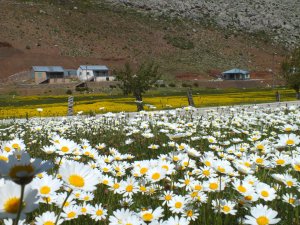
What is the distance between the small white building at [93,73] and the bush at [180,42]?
2467 cm

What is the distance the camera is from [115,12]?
355ft

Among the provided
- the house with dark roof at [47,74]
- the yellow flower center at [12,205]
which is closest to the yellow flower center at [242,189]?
the yellow flower center at [12,205]

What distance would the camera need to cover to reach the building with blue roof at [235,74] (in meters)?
82.4

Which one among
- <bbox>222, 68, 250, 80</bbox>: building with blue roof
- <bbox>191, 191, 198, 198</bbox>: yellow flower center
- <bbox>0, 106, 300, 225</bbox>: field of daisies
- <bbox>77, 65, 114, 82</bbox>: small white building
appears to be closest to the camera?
<bbox>0, 106, 300, 225</bbox>: field of daisies

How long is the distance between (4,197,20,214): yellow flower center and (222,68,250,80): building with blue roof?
271ft

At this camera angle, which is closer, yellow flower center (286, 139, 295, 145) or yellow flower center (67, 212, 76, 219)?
yellow flower center (67, 212, 76, 219)

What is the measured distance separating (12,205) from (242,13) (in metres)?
128

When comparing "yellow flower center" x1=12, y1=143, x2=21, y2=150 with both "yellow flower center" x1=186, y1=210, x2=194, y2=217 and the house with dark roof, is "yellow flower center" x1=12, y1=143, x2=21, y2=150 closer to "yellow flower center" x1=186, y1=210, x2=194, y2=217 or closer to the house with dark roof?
"yellow flower center" x1=186, y1=210, x2=194, y2=217

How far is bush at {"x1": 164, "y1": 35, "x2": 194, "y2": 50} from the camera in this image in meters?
97.1

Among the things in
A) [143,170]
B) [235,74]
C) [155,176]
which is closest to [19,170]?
[155,176]

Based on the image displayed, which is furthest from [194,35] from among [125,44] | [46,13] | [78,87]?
[78,87]

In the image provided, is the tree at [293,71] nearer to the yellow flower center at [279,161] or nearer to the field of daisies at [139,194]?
the field of daisies at [139,194]

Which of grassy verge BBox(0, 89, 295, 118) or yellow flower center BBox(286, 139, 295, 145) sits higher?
yellow flower center BBox(286, 139, 295, 145)

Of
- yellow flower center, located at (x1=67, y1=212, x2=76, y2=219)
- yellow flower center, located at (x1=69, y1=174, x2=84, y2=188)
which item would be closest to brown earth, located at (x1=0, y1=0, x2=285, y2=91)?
yellow flower center, located at (x1=67, y1=212, x2=76, y2=219)
